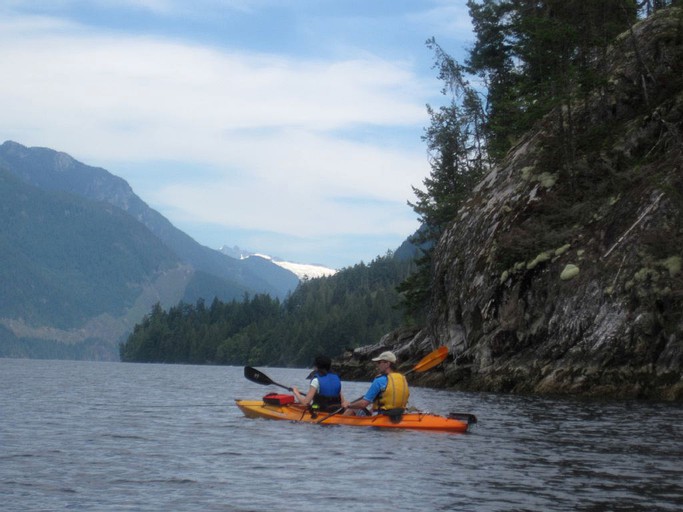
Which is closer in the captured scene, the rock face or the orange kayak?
the orange kayak

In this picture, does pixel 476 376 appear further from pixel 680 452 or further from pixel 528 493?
pixel 528 493

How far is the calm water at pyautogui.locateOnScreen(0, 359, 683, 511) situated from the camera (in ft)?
42.2

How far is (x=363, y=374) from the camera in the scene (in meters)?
72.2

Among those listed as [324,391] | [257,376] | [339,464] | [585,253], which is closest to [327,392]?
[324,391]

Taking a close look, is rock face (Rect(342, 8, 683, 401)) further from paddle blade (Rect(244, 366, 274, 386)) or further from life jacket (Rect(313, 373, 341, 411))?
life jacket (Rect(313, 373, 341, 411))

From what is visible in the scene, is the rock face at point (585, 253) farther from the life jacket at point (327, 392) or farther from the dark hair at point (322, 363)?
the dark hair at point (322, 363)

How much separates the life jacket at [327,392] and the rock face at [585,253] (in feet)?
43.9

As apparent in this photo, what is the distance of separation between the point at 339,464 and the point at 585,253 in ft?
78.3

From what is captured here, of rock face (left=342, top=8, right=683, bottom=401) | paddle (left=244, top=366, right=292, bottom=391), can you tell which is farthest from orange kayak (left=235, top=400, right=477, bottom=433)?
rock face (left=342, top=8, right=683, bottom=401)

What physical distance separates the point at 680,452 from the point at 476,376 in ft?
77.8

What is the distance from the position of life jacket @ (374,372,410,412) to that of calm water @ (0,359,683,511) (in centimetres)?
88

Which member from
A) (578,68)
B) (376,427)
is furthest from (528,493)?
(578,68)

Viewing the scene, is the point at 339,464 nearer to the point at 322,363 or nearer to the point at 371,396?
the point at 371,396

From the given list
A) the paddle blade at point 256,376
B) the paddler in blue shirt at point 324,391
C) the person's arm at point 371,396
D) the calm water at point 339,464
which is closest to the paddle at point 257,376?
the paddle blade at point 256,376
